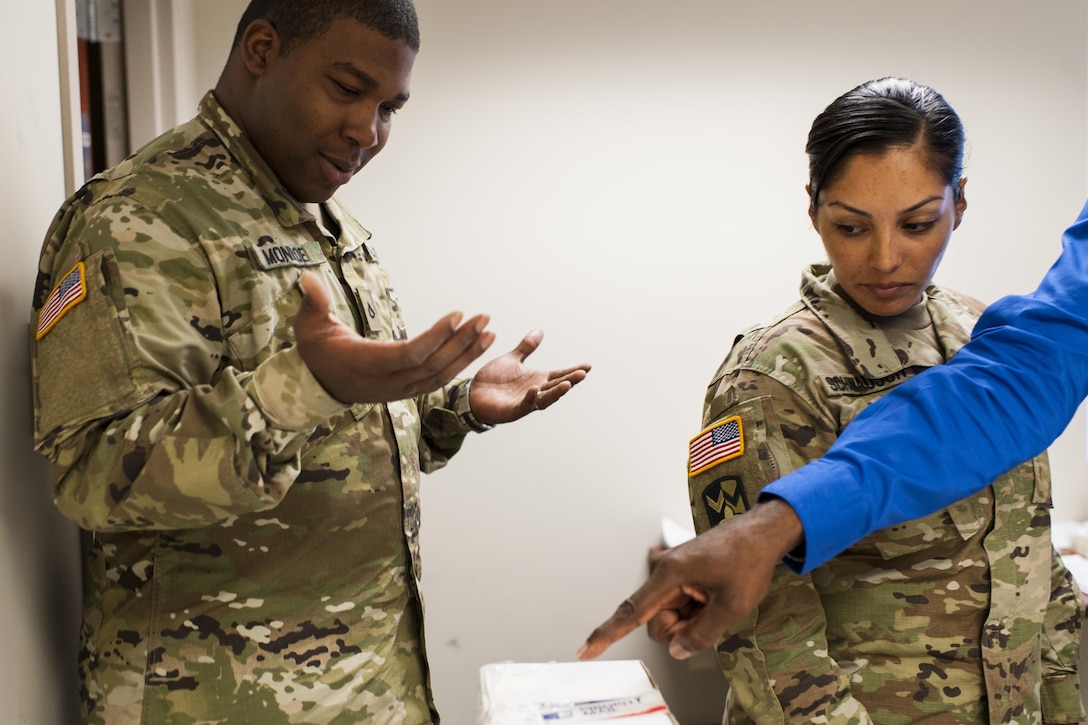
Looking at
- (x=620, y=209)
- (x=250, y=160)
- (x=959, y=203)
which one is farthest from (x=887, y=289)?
(x=620, y=209)

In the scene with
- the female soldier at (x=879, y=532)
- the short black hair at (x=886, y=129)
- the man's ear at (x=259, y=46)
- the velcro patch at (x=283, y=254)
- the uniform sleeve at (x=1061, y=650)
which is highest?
the man's ear at (x=259, y=46)

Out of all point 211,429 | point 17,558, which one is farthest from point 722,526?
point 17,558

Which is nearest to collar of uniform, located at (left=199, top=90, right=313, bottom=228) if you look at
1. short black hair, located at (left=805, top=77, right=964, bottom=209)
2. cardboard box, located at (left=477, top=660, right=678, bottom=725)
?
short black hair, located at (left=805, top=77, right=964, bottom=209)

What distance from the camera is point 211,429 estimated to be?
0.94 meters

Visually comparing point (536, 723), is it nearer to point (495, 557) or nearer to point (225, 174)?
point (225, 174)

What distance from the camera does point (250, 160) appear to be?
126 cm

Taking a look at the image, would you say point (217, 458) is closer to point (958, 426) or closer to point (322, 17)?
point (322, 17)

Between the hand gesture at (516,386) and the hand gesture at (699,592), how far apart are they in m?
0.58

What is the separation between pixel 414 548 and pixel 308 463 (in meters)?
0.23

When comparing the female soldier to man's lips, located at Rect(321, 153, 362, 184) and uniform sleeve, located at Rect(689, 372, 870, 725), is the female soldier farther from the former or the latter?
man's lips, located at Rect(321, 153, 362, 184)

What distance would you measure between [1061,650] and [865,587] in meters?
0.36

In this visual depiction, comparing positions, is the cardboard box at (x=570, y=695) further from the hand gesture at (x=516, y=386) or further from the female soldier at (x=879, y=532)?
the hand gesture at (x=516, y=386)

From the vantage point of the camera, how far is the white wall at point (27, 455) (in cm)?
118

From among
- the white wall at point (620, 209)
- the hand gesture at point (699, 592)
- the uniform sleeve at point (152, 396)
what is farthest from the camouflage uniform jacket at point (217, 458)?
the white wall at point (620, 209)
